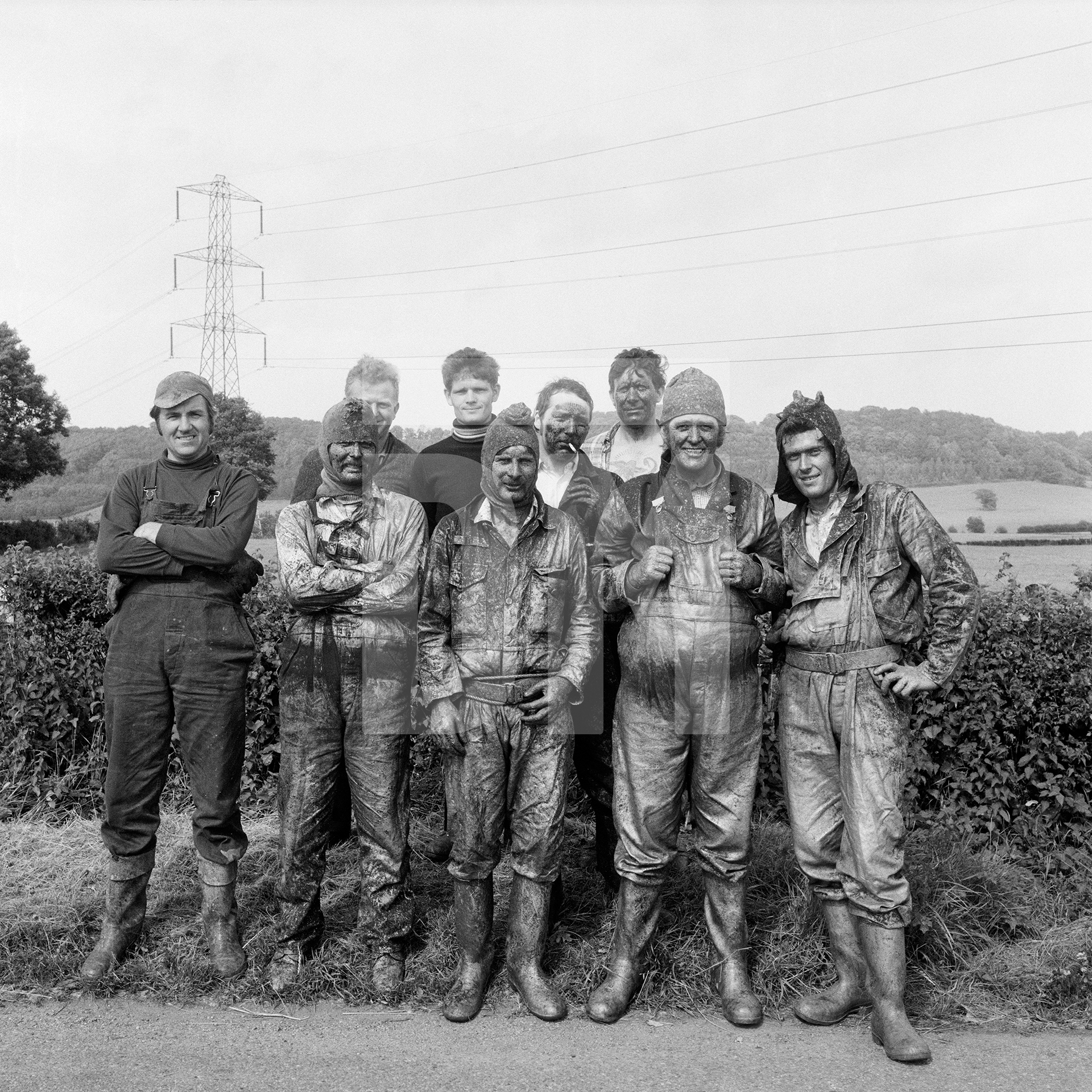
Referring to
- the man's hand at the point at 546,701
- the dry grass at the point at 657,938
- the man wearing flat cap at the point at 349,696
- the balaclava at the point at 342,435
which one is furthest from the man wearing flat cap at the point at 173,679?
the man's hand at the point at 546,701

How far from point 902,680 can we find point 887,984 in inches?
43.4

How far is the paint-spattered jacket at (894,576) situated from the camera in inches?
141

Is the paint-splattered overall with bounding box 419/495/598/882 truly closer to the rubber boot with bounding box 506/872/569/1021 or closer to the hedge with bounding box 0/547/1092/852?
the rubber boot with bounding box 506/872/569/1021

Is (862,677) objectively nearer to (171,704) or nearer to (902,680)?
(902,680)

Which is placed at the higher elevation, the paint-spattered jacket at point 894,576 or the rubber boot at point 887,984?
the paint-spattered jacket at point 894,576

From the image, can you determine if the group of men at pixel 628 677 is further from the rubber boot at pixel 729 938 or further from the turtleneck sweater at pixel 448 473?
the turtleneck sweater at pixel 448 473

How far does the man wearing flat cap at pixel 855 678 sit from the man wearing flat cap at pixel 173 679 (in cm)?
229

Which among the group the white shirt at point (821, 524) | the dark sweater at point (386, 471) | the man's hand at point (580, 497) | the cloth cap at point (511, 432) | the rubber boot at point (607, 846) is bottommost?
the rubber boot at point (607, 846)

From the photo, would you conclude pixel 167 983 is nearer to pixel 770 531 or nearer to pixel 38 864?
pixel 38 864

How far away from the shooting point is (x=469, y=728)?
3637 millimetres

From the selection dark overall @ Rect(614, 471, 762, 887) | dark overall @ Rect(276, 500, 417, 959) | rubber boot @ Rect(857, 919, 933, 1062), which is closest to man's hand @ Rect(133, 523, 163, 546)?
dark overall @ Rect(276, 500, 417, 959)

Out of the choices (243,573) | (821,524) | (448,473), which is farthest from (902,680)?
(243,573)

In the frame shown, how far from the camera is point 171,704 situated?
4.00m

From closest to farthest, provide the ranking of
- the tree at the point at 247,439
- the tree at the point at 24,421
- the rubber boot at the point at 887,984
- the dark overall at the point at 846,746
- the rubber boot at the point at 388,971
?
the rubber boot at the point at 887,984 < the dark overall at the point at 846,746 < the rubber boot at the point at 388,971 < the tree at the point at 247,439 < the tree at the point at 24,421
